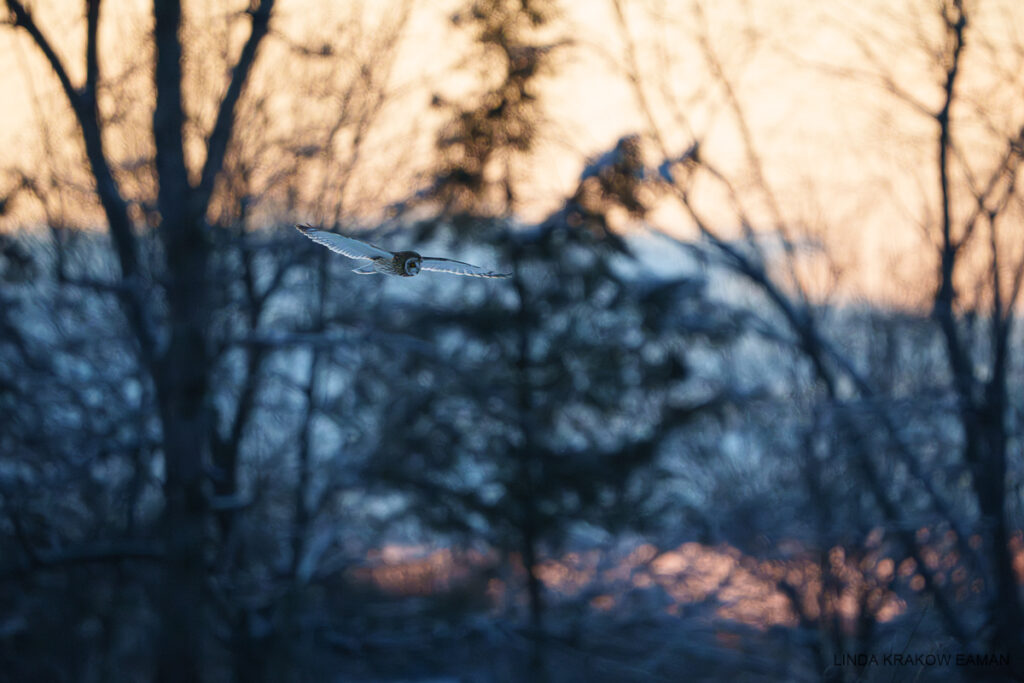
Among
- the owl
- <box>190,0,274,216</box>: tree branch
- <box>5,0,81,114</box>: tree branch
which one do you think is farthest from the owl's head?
<box>5,0,81,114</box>: tree branch

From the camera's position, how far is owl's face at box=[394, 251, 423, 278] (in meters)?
2.82

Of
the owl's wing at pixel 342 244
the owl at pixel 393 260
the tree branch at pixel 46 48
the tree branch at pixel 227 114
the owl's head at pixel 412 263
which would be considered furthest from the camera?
the tree branch at pixel 227 114

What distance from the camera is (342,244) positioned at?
3.48 meters

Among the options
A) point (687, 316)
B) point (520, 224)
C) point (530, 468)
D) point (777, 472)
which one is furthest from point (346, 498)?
point (777, 472)

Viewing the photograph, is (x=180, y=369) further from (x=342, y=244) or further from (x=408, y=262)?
(x=408, y=262)

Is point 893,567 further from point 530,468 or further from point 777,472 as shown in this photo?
point 530,468

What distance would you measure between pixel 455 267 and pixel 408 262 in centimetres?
39

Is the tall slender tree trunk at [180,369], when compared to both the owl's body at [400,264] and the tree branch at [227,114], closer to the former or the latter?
the tree branch at [227,114]

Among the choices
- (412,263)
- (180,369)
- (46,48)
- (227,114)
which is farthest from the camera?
(227,114)

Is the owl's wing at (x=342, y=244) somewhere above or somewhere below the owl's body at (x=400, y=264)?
above

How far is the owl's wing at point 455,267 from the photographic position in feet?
9.45

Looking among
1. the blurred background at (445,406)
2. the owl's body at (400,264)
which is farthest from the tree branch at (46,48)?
the owl's body at (400,264)

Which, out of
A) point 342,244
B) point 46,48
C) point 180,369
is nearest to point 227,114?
point 46,48

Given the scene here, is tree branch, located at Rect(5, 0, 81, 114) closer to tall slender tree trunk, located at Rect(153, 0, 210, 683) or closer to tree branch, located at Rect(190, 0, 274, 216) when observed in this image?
tall slender tree trunk, located at Rect(153, 0, 210, 683)
